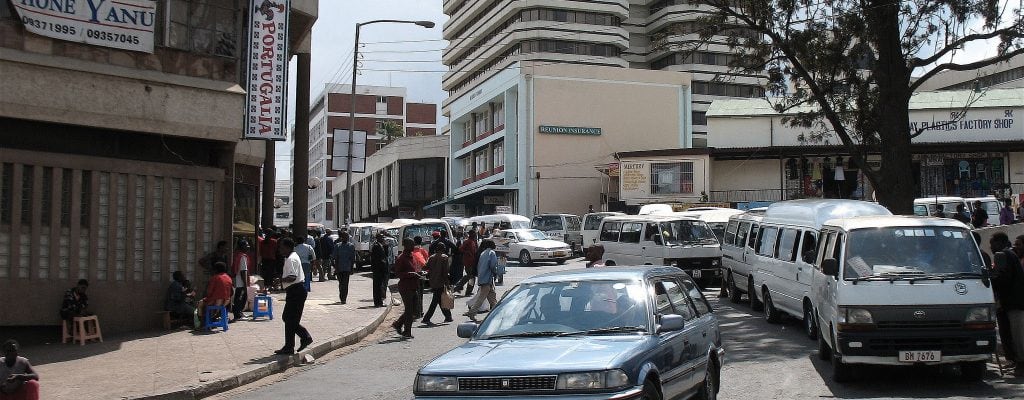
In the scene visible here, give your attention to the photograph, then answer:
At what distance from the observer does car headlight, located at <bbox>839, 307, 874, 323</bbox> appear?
10695 millimetres

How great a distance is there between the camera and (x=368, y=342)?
17109 mm

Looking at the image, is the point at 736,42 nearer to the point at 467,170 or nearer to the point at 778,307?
the point at 778,307

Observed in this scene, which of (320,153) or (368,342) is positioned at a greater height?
(320,153)

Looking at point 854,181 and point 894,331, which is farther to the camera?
point 854,181

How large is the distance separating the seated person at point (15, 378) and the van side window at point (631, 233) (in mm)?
17649

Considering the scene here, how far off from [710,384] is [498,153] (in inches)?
2319

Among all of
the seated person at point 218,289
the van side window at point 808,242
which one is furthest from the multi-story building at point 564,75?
the seated person at point 218,289

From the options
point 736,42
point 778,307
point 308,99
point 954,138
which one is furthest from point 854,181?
point 778,307

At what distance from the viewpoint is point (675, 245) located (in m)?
23.8

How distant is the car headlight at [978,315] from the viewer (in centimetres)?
1055

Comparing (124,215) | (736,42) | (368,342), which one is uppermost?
(736,42)

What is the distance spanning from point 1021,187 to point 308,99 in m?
36.3

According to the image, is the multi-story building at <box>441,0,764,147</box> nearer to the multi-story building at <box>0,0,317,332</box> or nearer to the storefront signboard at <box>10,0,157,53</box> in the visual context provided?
the multi-story building at <box>0,0,317,332</box>

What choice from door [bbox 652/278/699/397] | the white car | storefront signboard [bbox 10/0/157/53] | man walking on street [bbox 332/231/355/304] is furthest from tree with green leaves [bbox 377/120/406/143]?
door [bbox 652/278/699/397]
